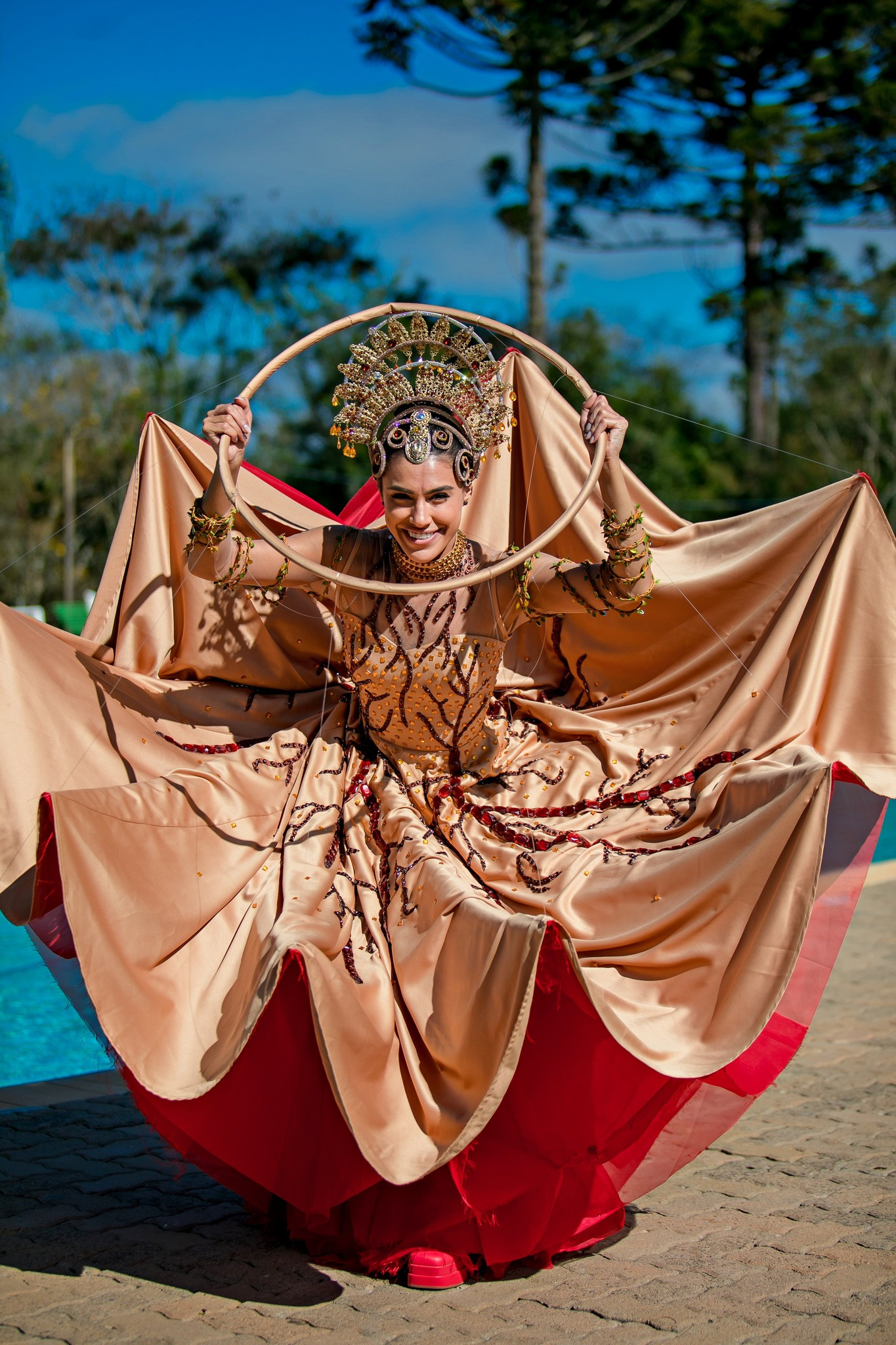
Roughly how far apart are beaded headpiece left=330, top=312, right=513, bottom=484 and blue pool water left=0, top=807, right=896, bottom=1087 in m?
2.94

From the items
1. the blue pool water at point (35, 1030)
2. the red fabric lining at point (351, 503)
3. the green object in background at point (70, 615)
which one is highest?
the red fabric lining at point (351, 503)

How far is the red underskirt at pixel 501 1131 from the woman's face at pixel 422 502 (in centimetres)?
110

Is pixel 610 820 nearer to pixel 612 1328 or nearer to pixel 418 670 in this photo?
pixel 418 670

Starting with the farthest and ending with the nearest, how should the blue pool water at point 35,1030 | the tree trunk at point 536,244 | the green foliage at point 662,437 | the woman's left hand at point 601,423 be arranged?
the green foliage at point 662,437, the tree trunk at point 536,244, the blue pool water at point 35,1030, the woman's left hand at point 601,423

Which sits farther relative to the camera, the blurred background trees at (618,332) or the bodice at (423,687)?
the blurred background trees at (618,332)

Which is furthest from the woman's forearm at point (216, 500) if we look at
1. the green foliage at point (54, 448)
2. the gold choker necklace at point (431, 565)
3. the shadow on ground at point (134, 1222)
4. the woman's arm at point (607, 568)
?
the green foliage at point (54, 448)

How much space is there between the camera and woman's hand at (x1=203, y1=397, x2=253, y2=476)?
9.29ft

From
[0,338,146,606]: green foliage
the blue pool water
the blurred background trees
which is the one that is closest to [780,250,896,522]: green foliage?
the blurred background trees

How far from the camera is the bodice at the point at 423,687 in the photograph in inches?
119

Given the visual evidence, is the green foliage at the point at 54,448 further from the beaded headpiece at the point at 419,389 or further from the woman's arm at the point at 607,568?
the woman's arm at the point at 607,568

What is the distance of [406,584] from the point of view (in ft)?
8.97

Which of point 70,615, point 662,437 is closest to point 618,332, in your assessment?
point 662,437

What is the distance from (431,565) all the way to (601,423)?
1.86 ft

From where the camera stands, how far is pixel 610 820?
3.02 meters
